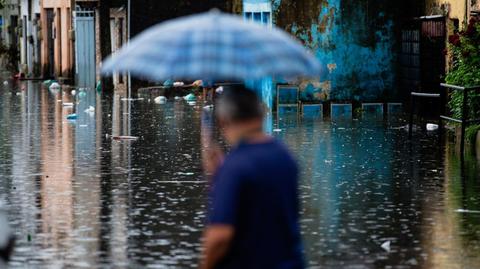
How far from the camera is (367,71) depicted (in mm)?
32469

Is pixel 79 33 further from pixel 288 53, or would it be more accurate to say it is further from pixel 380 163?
pixel 288 53

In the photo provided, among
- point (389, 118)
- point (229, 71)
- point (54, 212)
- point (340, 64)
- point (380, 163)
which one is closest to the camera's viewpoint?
point (229, 71)

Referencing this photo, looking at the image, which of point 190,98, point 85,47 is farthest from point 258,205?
point 85,47

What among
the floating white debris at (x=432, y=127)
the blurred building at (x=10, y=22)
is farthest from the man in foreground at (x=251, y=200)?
the blurred building at (x=10, y=22)

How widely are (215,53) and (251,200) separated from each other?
0.88 m

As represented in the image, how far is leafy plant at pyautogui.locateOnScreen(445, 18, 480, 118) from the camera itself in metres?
22.5

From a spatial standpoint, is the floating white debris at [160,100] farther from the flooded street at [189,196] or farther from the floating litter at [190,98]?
the flooded street at [189,196]

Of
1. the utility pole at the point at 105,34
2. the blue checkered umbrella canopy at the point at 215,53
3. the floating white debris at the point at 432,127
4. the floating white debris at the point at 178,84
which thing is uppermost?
the utility pole at the point at 105,34

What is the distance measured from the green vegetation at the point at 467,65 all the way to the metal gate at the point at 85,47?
26.9 metres

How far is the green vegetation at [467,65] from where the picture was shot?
22516mm

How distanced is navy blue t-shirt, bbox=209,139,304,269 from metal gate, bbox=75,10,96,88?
4387 cm

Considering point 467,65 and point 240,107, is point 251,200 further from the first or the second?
point 467,65

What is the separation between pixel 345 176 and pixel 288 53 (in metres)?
10.9

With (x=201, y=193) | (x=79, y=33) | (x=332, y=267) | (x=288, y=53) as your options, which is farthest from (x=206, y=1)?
(x=288, y=53)
